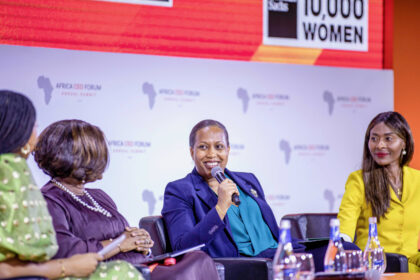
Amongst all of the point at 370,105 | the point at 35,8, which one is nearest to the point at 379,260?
the point at 370,105

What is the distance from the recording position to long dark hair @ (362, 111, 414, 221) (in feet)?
13.2

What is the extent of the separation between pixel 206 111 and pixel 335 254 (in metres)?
2.86

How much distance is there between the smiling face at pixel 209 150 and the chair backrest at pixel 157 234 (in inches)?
17.0

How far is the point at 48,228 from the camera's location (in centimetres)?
216

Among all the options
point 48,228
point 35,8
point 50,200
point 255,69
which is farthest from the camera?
point 255,69

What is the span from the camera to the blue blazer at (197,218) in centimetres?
334

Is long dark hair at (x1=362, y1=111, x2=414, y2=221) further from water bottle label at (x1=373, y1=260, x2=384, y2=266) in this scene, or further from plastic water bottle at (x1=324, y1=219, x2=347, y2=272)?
plastic water bottle at (x1=324, y1=219, x2=347, y2=272)

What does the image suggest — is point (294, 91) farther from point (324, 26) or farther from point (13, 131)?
point (13, 131)

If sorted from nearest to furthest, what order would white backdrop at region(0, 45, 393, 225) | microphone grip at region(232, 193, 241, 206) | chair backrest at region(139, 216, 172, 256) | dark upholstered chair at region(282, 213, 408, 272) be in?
microphone grip at region(232, 193, 241, 206)
chair backrest at region(139, 216, 172, 256)
dark upholstered chair at region(282, 213, 408, 272)
white backdrop at region(0, 45, 393, 225)

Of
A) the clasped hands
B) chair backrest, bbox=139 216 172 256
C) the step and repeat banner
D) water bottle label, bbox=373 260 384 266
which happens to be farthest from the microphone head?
the step and repeat banner

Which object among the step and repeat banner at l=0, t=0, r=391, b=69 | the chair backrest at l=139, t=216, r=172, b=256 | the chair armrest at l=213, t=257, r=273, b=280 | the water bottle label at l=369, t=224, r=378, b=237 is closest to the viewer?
the water bottle label at l=369, t=224, r=378, b=237

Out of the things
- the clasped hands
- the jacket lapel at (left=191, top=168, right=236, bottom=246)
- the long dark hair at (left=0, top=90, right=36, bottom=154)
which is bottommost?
the clasped hands

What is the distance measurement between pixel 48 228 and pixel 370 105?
4.13m

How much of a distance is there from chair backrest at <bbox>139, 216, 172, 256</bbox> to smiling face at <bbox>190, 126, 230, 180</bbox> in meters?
0.43
